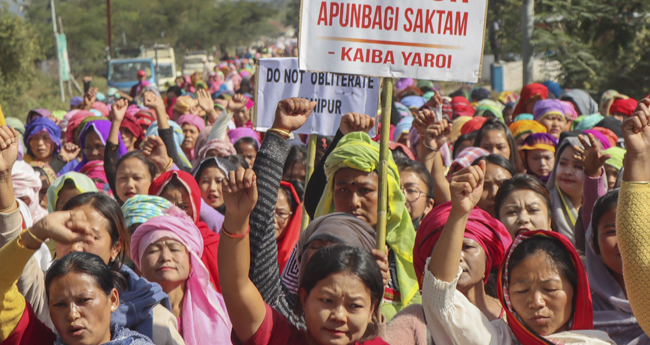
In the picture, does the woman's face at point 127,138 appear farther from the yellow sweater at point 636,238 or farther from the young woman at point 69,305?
the yellow sweater at point 636,238

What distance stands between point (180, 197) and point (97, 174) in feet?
5.77

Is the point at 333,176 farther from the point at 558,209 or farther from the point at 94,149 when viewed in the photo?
the point at 94,149

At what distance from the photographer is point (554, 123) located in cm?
792

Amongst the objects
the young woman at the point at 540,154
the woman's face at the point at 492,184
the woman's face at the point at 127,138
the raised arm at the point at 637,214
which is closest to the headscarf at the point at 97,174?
the woman's face at the point at 127,138

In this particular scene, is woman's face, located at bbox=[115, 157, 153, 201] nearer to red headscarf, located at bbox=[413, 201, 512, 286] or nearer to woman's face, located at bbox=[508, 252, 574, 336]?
red headscarf, located at bbox=[413, 201, 512, 286]

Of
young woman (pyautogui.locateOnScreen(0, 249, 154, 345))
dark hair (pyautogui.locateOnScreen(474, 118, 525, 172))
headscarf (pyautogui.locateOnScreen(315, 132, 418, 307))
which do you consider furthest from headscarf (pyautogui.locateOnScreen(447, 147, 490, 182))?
young woman (pyautogui.locateOnScreen(0, 249, 154, 345))

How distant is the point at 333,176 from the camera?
3.73 m

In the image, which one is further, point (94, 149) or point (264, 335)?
point (94, 149)

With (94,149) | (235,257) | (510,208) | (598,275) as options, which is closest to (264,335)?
(235,257)

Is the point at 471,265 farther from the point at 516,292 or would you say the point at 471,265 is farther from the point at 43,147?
the point at 43,147

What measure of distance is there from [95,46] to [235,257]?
49.2 metres

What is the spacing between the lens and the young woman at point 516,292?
2.41m

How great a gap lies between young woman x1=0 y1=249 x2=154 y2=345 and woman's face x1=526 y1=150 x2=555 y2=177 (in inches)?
154

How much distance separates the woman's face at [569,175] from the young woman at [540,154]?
77 cm
